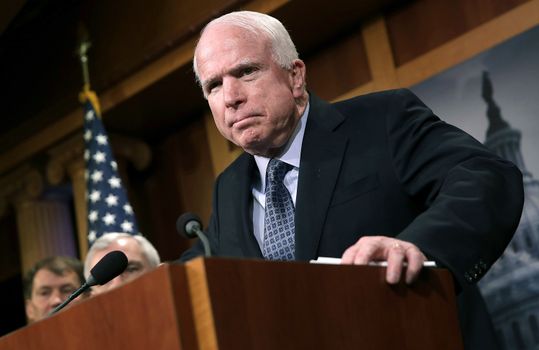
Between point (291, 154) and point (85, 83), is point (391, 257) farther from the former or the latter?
point (85, 83)

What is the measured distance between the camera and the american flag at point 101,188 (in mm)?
5520

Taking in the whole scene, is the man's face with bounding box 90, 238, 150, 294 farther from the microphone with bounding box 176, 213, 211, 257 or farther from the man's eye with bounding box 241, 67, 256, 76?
the microphone with bounding box 176, 213, 211, 257

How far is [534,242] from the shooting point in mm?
4164

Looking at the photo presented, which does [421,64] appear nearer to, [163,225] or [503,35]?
[503,35]

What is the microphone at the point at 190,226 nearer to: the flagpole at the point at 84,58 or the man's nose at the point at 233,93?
the man's nose at the point at 233,93

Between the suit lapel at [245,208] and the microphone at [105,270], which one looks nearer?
the microphone at [105,270]

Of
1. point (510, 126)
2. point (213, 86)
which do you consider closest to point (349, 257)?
point (213, 86)

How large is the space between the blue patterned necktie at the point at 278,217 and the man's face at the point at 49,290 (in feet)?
7.89

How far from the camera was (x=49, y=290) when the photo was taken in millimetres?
4766

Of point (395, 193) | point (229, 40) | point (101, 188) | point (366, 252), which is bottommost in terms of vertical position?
point (366, 252)

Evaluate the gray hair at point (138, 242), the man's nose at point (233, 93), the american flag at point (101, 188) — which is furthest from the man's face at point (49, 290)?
the man's nose at point (233, 93)

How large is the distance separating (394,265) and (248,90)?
0.99m

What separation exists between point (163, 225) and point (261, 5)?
6.19ft

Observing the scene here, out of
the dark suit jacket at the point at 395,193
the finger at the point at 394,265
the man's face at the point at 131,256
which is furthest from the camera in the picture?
the man's face at the point at 131,256
